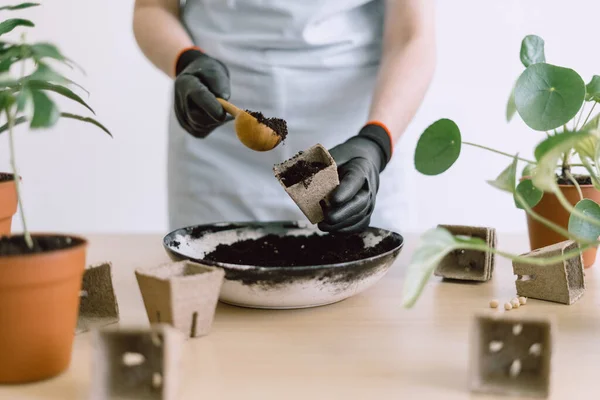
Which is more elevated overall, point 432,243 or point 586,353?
point 432,243

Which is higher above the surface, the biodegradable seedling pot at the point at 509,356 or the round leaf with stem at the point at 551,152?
the round leaf with stem at the point at 551,152

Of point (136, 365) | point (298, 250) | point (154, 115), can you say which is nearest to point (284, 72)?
point (298, 250)

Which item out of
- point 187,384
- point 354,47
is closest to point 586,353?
point 187,384

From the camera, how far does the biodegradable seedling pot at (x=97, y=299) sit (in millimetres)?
692

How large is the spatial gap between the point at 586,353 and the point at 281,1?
2.97 ft

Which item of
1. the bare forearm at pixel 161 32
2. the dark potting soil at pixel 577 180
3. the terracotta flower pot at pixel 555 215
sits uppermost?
the bare forearm at pixel 161 32

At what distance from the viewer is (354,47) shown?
4.31 ft

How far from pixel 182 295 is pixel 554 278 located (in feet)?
1.50

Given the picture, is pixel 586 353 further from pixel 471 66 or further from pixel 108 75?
pixel 108 75

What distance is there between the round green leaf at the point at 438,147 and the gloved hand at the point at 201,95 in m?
0.36

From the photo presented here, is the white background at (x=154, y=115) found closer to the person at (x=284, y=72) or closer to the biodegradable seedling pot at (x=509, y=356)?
the person at (x=284, y=72)

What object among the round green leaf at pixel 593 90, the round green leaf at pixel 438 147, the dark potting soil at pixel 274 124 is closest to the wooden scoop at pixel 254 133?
the dark potting soil at pixel 274 124

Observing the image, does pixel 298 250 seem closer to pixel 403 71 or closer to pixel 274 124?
pixel 274 124

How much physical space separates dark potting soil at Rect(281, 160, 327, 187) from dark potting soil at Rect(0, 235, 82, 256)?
11.6 inches
